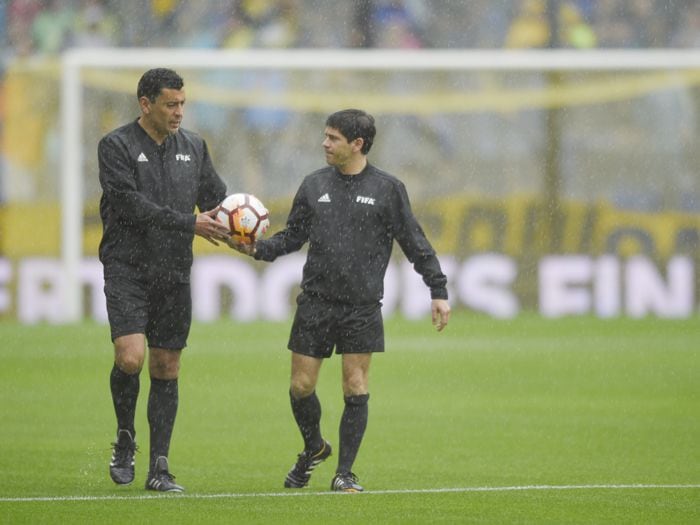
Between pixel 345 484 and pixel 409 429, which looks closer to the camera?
pixel 345 484

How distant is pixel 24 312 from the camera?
74.3 feet

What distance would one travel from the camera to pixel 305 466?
29.9ft

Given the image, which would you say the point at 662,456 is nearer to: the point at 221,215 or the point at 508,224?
the point at 221,215

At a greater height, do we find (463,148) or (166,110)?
(463,148)

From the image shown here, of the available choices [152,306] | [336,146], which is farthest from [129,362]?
[336,146]

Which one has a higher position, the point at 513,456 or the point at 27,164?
the point at 27,164

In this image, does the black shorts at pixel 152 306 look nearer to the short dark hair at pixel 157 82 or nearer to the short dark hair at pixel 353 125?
the short dark hair at pixel 157 82

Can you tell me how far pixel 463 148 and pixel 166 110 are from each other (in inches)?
617

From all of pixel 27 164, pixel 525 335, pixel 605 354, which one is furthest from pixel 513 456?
pixel 27 164

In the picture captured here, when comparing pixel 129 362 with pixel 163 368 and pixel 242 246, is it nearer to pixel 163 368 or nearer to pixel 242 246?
pixel 163 368

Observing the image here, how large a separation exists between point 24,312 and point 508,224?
22.7 feet

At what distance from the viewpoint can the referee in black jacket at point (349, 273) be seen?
895 cm

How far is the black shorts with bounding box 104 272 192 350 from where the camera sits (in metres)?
8.91

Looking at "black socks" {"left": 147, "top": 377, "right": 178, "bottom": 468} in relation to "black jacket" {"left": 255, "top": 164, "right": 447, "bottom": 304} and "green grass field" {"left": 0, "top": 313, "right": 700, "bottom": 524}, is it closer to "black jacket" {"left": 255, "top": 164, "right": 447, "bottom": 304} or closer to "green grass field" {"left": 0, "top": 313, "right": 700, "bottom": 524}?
"green grass field" {"left": 0, "top": 313, "right": 700, "bottom": 524}
